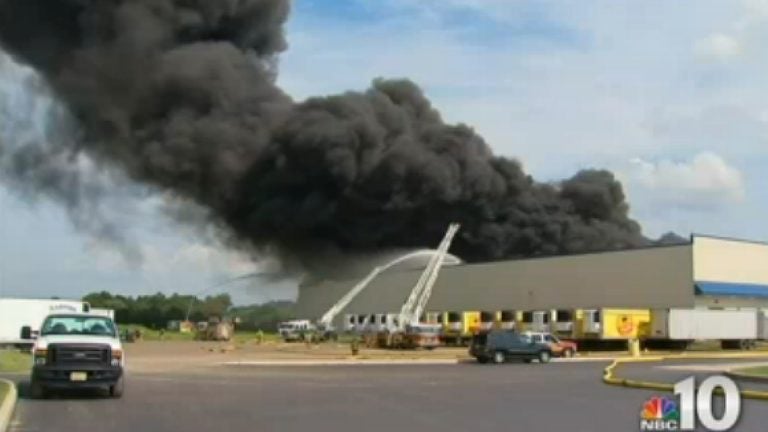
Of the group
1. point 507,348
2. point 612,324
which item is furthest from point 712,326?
point 507,348

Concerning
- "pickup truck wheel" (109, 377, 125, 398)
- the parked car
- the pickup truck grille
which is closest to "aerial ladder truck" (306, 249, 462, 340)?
the parked car

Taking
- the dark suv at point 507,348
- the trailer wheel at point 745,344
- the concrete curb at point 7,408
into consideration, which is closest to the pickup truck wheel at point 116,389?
the concrete curb at point 7,408

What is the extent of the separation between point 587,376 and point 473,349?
40.4 feet

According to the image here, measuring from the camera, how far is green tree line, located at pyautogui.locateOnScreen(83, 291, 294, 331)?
109m

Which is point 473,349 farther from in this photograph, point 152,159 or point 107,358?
point 152,159

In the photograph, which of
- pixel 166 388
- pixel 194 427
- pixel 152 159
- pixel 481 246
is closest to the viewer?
pixel 194 427

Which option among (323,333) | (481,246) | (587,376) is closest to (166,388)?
(587,376)

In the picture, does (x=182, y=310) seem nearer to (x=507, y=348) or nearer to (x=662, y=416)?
(x=507, y=348)

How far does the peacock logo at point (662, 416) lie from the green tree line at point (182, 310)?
289 ft

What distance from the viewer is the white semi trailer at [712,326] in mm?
55969

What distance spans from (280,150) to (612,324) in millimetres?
33451

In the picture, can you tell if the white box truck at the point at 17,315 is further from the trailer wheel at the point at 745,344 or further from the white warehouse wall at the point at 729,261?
the trailer wheel at the point at 745,344

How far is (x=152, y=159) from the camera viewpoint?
7100 cm

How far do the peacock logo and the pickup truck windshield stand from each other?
35.1 feet
